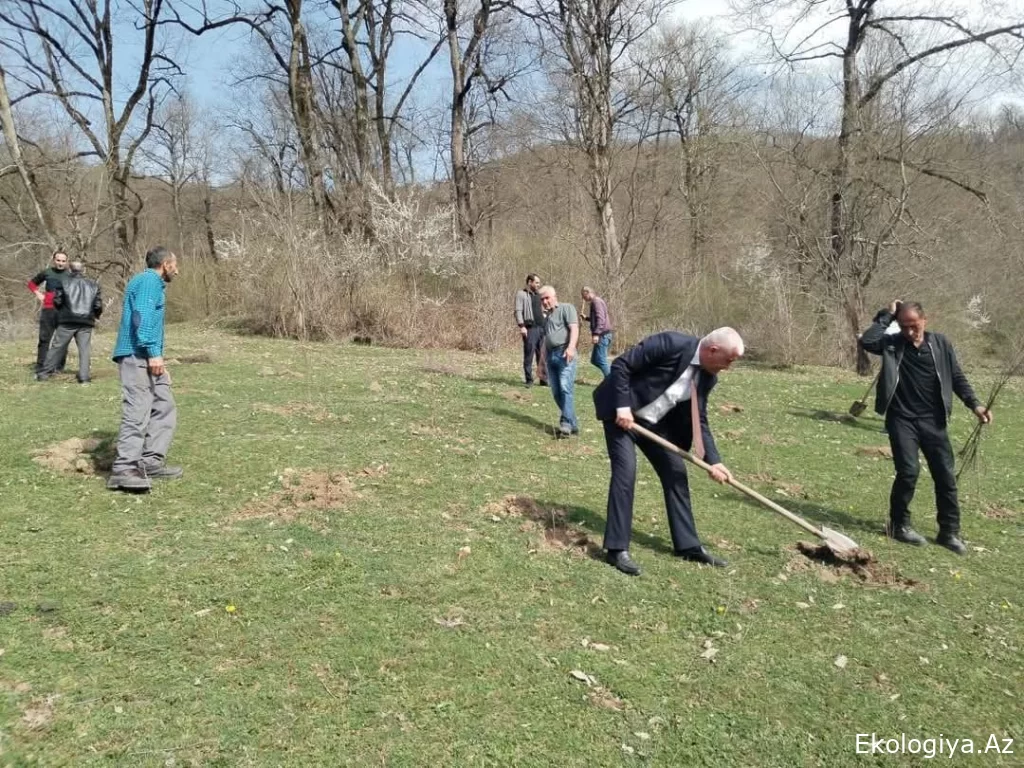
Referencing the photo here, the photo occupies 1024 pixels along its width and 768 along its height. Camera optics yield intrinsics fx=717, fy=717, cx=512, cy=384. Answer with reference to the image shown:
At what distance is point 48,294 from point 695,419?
33.5 feet

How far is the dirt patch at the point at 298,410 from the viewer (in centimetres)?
952

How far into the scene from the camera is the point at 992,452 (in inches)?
422

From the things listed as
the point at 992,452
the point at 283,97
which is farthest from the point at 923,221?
the point at 283,97

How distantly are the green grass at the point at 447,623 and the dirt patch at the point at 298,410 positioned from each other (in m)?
1.30

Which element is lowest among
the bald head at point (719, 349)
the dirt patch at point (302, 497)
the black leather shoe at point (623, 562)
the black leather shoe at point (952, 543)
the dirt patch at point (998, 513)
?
the dirt patch at point (998, 513)

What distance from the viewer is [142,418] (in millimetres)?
6141

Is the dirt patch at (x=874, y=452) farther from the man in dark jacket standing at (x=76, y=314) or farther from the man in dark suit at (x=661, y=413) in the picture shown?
the man in dark jacket standing at (x=76, y=314)

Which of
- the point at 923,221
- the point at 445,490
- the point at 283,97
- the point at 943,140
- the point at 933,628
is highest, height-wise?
the point at 283,97

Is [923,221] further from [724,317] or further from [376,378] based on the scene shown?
[376,378]

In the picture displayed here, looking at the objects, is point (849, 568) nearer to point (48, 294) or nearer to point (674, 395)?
point (674, 395)

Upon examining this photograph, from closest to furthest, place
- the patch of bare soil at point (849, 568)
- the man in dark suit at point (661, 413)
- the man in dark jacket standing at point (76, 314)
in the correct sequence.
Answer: the man in dark suit at point (661, 413) < the patch of bare soil at point (849, 568) < the man in dark jacket standing at point (76, 314)

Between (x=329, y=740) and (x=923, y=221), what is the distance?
24616 millimetres

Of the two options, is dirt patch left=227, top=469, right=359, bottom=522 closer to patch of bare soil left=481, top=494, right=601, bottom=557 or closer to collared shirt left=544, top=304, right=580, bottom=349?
patch of bare soil left=481, top=494, right=601, bottom=557

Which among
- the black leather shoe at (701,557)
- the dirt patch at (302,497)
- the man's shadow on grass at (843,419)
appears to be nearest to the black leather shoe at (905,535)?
the black leather shoe at (701,557)
